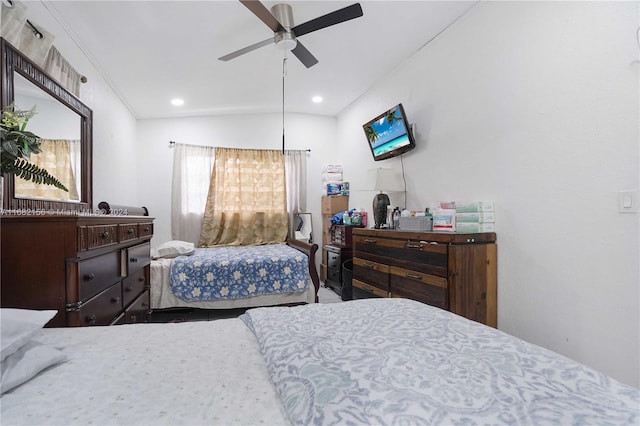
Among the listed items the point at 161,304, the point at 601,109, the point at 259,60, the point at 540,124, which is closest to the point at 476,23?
the point at 540,124

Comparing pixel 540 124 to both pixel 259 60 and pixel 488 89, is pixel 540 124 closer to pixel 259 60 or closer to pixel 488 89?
pixel 488 89

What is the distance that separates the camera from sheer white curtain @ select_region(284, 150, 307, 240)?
498 centimetres

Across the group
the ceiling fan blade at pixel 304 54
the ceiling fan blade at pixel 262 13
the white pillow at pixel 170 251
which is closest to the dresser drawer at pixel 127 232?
the white pillow at pixel 170 251

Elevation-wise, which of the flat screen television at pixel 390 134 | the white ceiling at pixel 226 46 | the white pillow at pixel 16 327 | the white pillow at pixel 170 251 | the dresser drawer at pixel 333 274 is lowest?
the dresser drawer at pixel 333 274

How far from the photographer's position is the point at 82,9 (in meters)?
2.27

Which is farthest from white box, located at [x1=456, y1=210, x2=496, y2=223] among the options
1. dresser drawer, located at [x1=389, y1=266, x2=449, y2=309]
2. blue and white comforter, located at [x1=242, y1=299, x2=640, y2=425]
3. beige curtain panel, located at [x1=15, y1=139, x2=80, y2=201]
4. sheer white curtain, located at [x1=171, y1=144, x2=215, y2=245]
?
sheer white curtain, located at [x1=171, y1=144, x2=215, y2=245]

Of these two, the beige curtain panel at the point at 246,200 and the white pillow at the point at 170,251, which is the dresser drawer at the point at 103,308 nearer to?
the white pillow at the point at 170,251

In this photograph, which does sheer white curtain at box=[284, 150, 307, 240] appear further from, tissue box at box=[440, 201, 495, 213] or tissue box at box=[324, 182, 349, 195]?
tissue box at box=[440, 201, 495, 213]

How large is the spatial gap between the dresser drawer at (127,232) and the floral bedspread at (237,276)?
102 centimetres

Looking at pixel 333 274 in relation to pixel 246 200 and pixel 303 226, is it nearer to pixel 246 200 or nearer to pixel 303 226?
pixel 303 226

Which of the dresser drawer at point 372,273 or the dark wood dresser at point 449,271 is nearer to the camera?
the dark wood dresser at point 449,271

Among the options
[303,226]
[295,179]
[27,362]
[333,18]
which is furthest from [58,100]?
[303,226]

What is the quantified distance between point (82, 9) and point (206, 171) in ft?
8.47

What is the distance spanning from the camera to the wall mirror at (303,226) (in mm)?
4957
